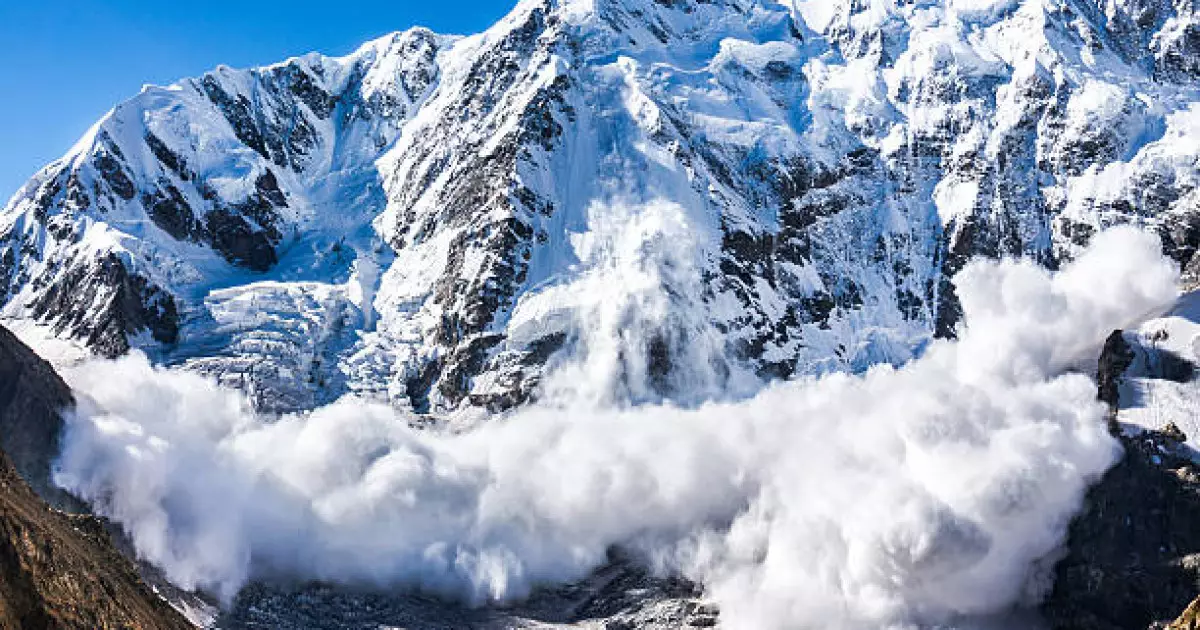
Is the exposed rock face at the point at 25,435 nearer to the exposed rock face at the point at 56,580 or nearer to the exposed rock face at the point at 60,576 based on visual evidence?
the exposed rock face at the point at 60,576

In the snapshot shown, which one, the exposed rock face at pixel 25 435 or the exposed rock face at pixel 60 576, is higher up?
the exposed rock face at pixel 25 435

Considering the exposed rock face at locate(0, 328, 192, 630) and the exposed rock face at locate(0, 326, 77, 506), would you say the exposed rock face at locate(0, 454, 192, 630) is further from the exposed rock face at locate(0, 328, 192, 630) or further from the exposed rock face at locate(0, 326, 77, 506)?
the exposed rock face at locate(0, 326, 77, 506)

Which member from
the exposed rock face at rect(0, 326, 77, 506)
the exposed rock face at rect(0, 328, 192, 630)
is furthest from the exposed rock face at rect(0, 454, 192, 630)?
the exposed rock face at rect(0, 326, 77, 506)

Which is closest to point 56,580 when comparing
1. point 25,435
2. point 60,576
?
point 60,576

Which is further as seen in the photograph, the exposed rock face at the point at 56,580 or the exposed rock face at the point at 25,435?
the exposed rock face at the point at 25,435

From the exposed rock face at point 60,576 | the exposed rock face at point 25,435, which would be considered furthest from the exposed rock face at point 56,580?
the exposed rock face at point 25,435

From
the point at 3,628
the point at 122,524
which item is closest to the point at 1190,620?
the point at 3,628

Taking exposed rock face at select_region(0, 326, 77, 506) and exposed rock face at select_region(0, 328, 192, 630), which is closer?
exposed rock face at select_region(0, 328, 192, 630)

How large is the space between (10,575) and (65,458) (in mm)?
150578

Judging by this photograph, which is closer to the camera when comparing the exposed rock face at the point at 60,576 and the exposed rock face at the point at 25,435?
the exposed rock face at the point at 60,576

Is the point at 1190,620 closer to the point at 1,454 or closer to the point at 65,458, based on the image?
the point at 1,454

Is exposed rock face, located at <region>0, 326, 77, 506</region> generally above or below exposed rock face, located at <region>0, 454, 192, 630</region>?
above

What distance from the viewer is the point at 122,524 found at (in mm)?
199750

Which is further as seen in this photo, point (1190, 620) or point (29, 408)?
point (29, 408)
